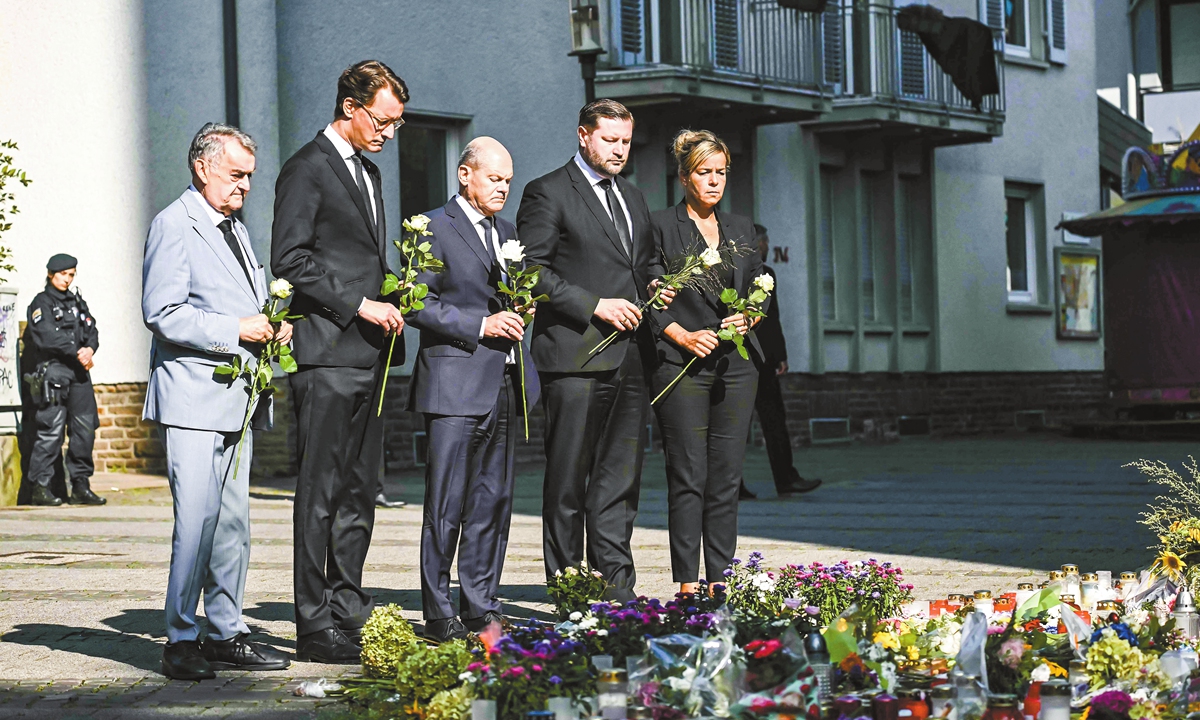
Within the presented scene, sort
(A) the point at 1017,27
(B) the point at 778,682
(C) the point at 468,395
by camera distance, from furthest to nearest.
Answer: (A) the point at 1017,27
(C) the point at 468,395
(B) the point at 778,682

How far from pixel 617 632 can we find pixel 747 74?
17074mm

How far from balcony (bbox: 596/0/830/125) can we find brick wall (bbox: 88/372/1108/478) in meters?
3.76

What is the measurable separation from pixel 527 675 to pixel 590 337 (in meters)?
2.53

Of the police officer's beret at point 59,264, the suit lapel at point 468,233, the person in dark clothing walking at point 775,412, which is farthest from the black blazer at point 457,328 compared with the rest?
the police officer's beret at point 59,264

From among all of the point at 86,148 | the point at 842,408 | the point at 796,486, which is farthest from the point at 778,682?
the point at 842,408

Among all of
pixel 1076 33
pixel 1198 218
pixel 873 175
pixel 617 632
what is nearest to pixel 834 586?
pixel 617 632

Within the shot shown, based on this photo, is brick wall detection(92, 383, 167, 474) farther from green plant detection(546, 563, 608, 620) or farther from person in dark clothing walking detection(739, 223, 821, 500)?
green plant detection(546, 563, 608, 620)

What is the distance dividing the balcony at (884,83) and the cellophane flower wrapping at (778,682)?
1923cm

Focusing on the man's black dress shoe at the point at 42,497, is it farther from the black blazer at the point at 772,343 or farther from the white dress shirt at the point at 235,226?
the white dress shirt at the point at 235,226

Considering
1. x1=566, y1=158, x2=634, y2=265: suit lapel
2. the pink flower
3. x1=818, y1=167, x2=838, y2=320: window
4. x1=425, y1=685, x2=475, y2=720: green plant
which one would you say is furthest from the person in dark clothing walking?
x1=818, y1=167, x2=838, y2=320: window

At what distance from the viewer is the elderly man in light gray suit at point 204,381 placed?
20.1ft

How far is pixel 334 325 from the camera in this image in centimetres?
646

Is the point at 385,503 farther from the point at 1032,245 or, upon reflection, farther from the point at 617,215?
the point at 1032,245

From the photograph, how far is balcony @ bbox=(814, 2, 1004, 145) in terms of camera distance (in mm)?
23578
